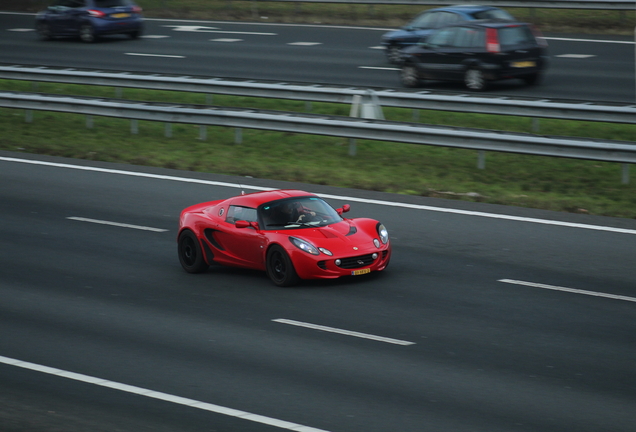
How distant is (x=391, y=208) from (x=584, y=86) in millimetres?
10162

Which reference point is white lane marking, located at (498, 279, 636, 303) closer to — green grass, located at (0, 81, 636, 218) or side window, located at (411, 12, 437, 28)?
green grass, located at (0, 81, 636, 218)

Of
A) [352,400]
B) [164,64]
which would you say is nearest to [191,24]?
[164,64]

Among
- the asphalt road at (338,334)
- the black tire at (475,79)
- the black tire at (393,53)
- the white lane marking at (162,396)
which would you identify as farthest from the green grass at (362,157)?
the white lane marking at (162,396)

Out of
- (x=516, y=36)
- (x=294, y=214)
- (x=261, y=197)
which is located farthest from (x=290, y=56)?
(x=294, y=214)

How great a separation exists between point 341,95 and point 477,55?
13.7ft

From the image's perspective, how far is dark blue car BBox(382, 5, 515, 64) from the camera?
1041 inches

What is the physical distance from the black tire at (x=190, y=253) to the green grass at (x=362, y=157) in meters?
5.23

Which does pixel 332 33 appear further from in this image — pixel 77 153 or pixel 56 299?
pixel 56 299

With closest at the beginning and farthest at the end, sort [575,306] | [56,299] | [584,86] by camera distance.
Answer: [575,306]
[56,299]
[584,86]

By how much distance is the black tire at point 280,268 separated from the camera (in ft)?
38.5

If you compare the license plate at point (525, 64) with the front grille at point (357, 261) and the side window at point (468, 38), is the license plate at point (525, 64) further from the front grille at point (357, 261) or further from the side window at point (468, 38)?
the front grille at point (357, 261)

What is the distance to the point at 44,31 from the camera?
35.4 m

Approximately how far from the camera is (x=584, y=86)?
24.1 m

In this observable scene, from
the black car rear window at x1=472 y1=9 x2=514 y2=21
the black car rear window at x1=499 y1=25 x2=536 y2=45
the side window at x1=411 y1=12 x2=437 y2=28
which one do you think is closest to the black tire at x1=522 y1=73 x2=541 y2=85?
the black car rear window at x1=499 y1=25 x2=536 y2=45
